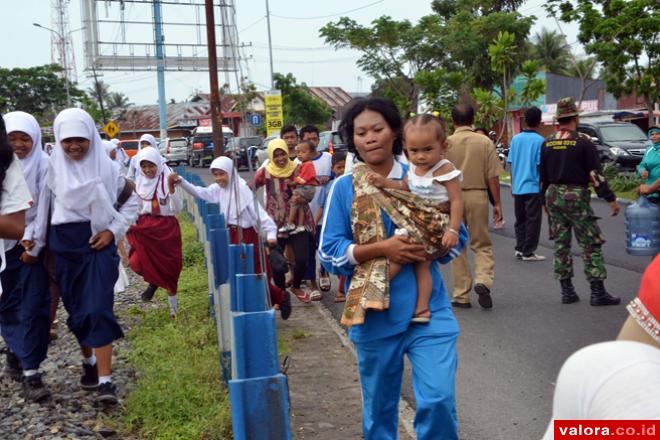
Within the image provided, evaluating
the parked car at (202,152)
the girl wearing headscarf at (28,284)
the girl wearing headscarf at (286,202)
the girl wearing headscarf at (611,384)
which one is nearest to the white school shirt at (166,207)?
the girl wearing headscarf at (286,202)

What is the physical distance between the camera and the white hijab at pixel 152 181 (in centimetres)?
875

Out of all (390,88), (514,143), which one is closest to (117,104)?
(390,88)

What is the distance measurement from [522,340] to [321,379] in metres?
1.74

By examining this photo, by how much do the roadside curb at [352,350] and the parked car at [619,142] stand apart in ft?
54.1

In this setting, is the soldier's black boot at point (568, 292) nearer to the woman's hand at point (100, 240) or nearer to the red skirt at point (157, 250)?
the red skirt at point (157, 250)

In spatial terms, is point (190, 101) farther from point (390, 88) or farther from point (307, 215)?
point (307, 215)

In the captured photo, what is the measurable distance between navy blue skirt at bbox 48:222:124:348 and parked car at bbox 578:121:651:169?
19865 millimetres

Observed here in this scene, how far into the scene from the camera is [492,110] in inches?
1148

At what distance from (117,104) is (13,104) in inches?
1226

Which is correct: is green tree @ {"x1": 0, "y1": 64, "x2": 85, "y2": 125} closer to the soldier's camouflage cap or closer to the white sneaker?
the white sneaker

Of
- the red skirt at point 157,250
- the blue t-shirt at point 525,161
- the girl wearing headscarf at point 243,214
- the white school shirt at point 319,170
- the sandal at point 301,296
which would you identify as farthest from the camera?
the blue t-shirt at point 525,161

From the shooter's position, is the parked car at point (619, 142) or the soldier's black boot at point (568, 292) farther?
the parked car at point (619, 142)

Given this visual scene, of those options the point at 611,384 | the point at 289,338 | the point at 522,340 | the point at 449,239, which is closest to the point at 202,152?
the point at 289,338

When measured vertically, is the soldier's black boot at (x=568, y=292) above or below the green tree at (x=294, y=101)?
below
